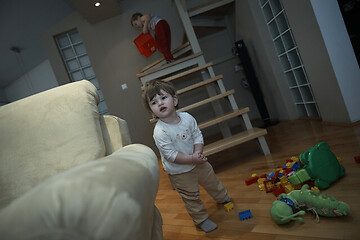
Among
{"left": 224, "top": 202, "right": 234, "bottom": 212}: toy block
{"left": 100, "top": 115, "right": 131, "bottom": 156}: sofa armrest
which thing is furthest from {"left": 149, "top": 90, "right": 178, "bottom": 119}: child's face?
{"left": 224, "top": 202, "right": 234, "bottom": 212}: toy block

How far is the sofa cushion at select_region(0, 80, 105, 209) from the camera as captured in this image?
852 mm

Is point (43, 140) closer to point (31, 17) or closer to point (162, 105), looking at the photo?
point (162, 105)

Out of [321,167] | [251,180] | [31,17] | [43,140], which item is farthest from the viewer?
[31,17]

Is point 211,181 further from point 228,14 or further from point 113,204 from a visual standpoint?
point 228,14

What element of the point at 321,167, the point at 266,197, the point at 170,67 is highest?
the point at 170,67

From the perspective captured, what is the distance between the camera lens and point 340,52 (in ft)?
6.06

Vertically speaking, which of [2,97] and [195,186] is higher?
[2,97]

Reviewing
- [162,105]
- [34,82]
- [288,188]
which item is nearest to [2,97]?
[34,82]

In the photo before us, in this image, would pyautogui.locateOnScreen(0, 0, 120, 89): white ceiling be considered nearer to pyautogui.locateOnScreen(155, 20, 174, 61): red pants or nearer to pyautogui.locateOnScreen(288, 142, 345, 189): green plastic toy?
pyautogui.locateOnScreen(155, 20, 174, 61): red pants

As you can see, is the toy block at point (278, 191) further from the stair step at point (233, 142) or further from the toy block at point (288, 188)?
the stair step at point (233, 142)

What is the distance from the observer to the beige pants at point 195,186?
1191 mm

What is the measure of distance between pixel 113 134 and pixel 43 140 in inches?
9.7

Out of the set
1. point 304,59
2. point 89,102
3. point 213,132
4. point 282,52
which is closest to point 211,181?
point 89,102

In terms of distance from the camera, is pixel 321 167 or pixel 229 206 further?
pixel 229 206
